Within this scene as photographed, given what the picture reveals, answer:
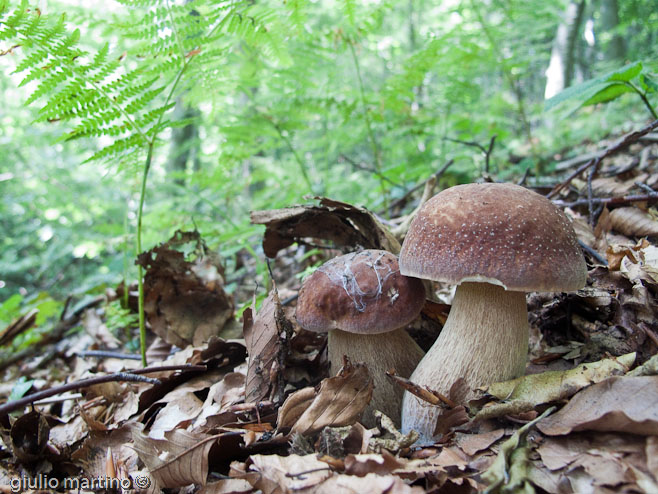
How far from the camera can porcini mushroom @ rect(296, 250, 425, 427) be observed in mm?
1904

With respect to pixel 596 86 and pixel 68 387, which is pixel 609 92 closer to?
pixel 596 86

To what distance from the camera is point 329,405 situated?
175cm

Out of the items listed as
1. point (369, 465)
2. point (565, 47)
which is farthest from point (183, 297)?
point (565, 47)

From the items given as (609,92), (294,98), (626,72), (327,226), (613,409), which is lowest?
(613,409)

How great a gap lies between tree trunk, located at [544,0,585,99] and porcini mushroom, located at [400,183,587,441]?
7159mm

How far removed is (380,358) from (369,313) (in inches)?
16.3

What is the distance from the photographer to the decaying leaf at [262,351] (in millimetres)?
1980

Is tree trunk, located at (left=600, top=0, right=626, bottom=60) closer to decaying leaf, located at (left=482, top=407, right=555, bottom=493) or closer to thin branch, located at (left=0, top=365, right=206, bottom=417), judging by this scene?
decaying leaf, located at (left=482, top=407, right=555, bottom=493)

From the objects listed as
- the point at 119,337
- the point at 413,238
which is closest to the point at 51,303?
the point at 119,337

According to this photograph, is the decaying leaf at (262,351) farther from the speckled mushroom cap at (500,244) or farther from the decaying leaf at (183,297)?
the decaying leaf at (183,297)

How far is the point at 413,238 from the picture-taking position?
1.81m

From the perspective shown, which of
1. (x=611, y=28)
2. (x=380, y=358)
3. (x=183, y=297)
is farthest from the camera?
(x=611, y=28)

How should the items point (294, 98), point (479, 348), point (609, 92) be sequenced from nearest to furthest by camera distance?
point (479, 348), point (609, 92), point (294, 98)

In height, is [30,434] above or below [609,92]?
below
